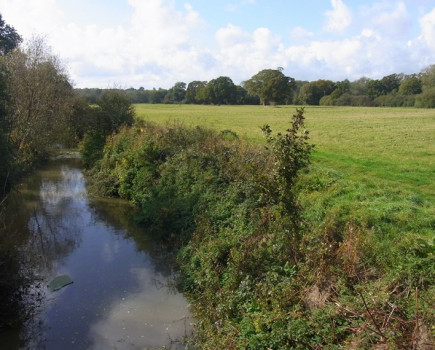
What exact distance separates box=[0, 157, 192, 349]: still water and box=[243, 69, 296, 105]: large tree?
2755 inches

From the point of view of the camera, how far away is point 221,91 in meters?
98.2

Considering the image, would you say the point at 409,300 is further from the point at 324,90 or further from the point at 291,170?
the point at 324,90

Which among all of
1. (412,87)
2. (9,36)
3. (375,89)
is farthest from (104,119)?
(375,89)

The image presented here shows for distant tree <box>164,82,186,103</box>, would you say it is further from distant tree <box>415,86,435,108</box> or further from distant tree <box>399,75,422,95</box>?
distant tree <box>415,86,435,108</box>

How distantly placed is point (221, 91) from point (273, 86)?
18.2 m

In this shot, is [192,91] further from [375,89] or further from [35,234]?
[35,234]

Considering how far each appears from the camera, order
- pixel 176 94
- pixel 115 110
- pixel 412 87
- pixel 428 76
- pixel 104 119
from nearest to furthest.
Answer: pixel 115 110
pixel 104 119
pixel 412 87
pixel 428 76
pixel 176 94

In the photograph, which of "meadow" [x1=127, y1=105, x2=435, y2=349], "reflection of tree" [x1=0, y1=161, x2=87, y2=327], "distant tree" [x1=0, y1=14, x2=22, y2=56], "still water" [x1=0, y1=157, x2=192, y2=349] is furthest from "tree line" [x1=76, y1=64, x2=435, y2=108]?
"still water" [x1=0, y1=157, x2=192, y2=349]

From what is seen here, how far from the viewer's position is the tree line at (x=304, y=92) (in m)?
84.2

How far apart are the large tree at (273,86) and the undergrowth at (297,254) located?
71.4 metres

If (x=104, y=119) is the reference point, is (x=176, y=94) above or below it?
above

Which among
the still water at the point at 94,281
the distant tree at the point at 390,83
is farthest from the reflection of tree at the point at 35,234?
the distant tree at the point at 390,83

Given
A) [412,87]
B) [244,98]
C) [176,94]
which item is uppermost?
[412,87]

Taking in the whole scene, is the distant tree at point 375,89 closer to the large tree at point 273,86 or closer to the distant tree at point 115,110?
the large tree at point 273,86
